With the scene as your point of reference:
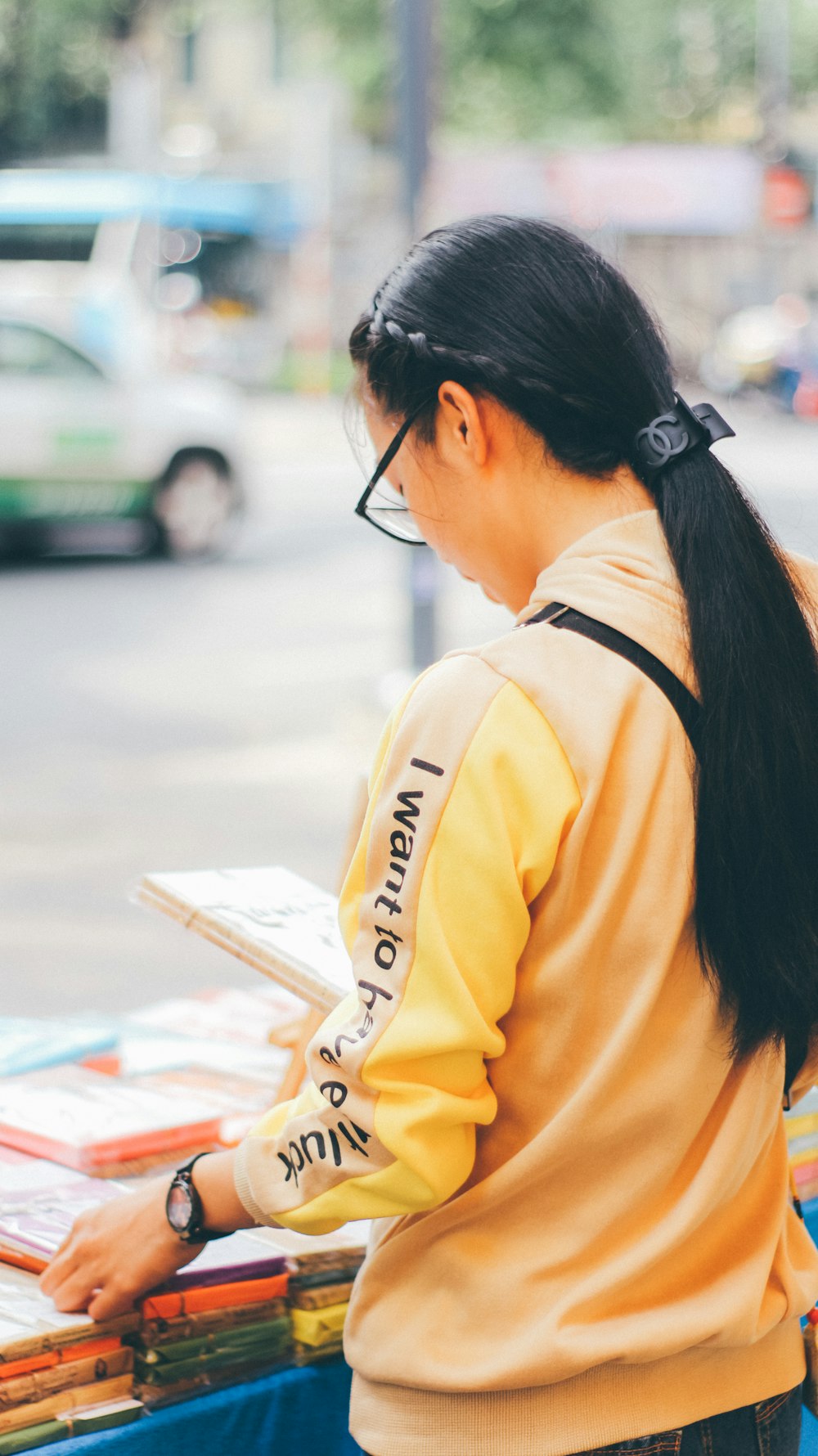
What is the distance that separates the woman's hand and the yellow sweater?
0.50 feet

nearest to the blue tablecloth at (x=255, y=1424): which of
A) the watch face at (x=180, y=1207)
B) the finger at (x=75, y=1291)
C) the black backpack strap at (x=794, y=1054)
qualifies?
the finger at (x=75, y=1291)

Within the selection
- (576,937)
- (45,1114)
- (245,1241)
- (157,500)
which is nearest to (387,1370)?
(576,937)

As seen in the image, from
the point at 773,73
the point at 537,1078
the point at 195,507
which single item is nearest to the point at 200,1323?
the point at 537,1078

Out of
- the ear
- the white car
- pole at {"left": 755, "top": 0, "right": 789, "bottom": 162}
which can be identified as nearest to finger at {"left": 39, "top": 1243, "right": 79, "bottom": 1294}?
the ear

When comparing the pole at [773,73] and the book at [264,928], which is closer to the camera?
the book at [264,928]

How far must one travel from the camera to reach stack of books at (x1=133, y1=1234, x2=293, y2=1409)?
145 centimetres

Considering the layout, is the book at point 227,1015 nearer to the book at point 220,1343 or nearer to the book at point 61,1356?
the book at point 220,1343

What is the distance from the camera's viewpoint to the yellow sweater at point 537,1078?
103cm

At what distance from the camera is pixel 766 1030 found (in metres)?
1.13

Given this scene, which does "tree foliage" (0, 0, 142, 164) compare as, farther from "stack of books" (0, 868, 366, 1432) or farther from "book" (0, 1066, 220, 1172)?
"stack of books" (0, 868, 366, 1432)

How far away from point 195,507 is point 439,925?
1082 cm

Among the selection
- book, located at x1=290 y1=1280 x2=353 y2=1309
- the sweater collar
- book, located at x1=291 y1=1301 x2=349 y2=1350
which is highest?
the sweater collar

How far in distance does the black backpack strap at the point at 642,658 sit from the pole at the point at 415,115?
4560 millimetres

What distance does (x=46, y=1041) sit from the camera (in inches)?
87.6
